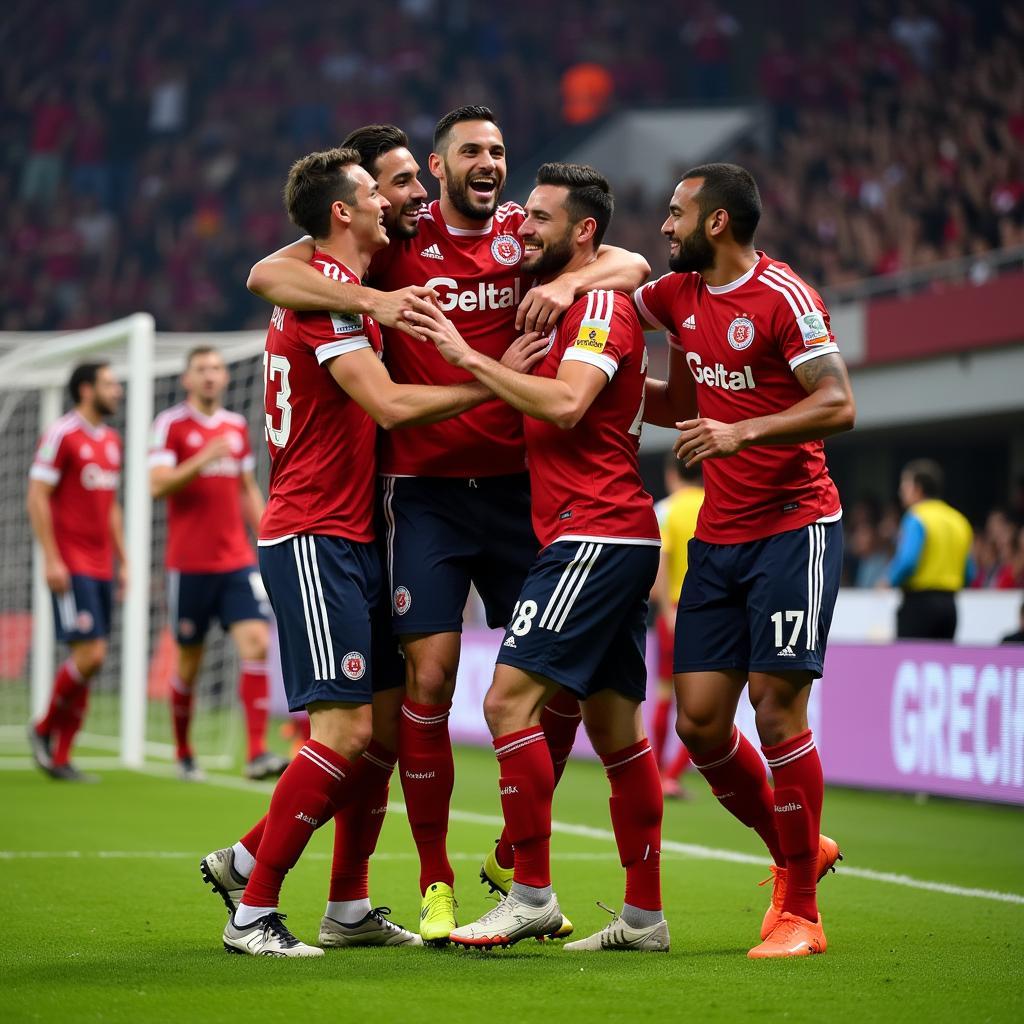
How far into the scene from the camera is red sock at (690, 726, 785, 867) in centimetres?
525

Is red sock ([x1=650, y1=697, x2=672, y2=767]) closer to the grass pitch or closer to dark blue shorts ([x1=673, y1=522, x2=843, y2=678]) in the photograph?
the grass pitch

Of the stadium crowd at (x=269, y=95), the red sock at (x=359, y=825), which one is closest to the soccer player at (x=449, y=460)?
the red sock at (x=359, y=825)

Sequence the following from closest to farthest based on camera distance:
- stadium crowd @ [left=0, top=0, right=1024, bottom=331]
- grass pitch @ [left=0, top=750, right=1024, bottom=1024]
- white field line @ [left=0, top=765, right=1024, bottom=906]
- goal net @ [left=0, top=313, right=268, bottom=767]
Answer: grass pitch @ [left=0, top=750, right=1024, bottom=1024] < white field line @ [left=0, top=765, right=1024, bottom=906] < goal net @ [left=0, top=313, right=268, bottom=767] < stadium crowd @ [left=0, top=0, right=1024, bottom=331]

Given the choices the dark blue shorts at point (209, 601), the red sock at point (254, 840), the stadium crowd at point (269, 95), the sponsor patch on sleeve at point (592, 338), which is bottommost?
the red sock at point (254, 840)

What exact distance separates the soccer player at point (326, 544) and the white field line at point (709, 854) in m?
2.36

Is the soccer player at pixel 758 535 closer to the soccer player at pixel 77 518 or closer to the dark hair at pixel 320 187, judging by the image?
the dark hair at pixel 320 187

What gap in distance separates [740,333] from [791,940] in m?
1.80

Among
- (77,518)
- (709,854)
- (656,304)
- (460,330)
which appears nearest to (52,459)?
(77,518)

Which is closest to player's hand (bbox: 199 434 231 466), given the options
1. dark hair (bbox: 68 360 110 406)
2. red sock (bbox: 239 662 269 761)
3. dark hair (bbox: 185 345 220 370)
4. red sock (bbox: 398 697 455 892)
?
dark hair (bbox: 185 345 220 370)

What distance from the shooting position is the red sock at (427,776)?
5.09m

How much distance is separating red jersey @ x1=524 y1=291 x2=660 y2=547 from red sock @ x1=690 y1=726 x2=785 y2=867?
718 mm

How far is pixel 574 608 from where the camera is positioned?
489 cm

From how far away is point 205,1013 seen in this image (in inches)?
158

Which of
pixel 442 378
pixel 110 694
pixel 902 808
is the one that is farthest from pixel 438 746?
pixel 110 694
